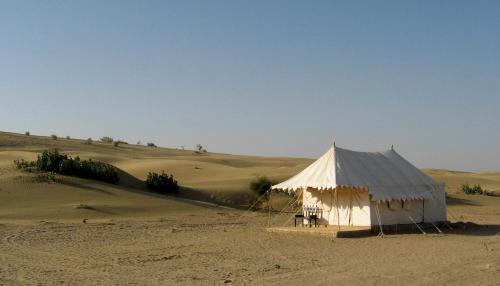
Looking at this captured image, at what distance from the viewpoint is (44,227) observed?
72.0 feet

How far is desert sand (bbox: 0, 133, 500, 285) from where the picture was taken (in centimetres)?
1250

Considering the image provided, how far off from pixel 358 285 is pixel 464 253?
5.81m

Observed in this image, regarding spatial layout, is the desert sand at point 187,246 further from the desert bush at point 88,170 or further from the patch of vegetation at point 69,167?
the desert bush at point 88,170

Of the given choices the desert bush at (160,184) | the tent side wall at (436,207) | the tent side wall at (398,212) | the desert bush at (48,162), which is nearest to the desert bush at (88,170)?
the desert bush at (48,162)

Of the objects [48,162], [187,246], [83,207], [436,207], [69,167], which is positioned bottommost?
[187,246]

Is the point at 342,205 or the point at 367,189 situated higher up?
the point at 367,189

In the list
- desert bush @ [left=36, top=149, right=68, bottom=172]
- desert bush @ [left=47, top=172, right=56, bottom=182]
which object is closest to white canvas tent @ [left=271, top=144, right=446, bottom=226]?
desert bush @ [left=47, top=172, right=56, bottom=182]

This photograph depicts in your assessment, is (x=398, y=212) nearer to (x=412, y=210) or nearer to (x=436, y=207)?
(x=412, y=210)

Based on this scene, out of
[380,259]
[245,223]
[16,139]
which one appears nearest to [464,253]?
[380,259]

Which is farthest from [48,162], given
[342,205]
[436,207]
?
[436,207]

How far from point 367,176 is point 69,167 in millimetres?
17498

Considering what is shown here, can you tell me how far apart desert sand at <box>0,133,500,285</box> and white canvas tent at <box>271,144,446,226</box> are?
4.60ft

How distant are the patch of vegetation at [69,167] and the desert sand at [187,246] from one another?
1.22 meters

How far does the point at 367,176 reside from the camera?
2214cm
